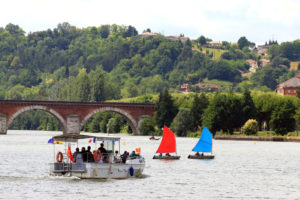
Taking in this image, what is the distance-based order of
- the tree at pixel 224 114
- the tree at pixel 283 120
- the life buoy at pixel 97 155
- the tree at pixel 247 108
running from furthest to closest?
the tree at pixel 247 108, the tree at pixel 224 114, the tree at pixel 283 120, the life buoy at pixel 97 155

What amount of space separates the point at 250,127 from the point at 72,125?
44556 mm

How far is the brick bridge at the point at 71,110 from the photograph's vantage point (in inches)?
6417

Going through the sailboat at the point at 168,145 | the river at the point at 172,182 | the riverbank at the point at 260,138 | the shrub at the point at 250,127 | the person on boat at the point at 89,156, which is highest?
the shrub at the point at 250,127

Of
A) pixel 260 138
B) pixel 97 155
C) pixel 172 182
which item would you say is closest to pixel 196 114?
pixel 260 138

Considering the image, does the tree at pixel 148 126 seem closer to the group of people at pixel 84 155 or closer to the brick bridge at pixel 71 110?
the brick bridge at pixel 71 110

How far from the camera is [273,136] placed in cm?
13800

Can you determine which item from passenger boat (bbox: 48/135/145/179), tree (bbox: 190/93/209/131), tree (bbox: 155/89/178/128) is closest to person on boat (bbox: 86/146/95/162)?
passenger boat (bbox: 48/135/145/179)

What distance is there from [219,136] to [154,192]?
9019 cm

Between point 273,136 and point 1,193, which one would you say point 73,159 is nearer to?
point 1,193

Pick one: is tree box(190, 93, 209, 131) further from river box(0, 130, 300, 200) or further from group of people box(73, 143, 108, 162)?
group of people box(73, 143, 108, 162)

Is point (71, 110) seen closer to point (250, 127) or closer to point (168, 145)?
point (250, 127)

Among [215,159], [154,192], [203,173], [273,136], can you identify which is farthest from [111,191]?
[273,136]

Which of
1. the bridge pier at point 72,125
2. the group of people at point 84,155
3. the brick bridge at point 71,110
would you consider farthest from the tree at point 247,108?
the group of people at point 84,155

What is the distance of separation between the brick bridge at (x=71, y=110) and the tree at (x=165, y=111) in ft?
22.6
